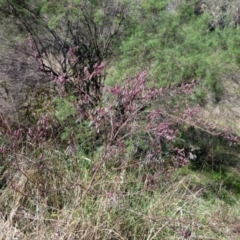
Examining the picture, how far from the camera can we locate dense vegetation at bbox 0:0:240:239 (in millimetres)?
4691

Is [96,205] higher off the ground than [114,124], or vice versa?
[114,124]

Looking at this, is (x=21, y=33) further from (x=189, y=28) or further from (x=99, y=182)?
(x=99, y=182)

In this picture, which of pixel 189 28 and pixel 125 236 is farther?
pixel 189 28

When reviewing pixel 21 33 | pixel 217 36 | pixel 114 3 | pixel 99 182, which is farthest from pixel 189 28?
pixel 99 182

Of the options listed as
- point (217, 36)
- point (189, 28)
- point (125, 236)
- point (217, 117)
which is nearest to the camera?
point (125, 236)

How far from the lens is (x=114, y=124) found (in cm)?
458

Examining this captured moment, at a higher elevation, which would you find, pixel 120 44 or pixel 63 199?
pixel 120 44

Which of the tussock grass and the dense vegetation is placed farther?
the dense vegetation

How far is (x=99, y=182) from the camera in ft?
15.7

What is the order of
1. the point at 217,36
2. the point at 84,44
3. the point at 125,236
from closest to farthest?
the point at 125,236, the point at 217,36, the point at 84,44

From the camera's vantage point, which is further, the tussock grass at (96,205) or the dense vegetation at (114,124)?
the dense vegetation at (114,124)

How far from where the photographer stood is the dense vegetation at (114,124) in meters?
4.69

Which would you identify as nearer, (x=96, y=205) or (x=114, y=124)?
(x=114, y=124)

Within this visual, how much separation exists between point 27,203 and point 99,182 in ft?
2.40
